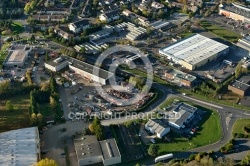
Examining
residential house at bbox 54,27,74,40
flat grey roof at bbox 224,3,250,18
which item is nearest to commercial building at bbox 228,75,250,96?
flat grey roof at bbox 224,3,250,18

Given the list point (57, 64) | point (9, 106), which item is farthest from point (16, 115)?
point (57, 64)

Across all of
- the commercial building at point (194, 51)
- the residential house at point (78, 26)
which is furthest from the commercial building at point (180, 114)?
the residential house at point (78, 26)

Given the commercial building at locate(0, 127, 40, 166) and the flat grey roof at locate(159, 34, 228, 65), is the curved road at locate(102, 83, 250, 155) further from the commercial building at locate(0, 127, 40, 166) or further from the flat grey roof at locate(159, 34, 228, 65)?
the commercial building at locate(0, 127, 40, 166)

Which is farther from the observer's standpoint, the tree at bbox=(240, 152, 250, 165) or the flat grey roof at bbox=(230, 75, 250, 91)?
the flat grey roof at bbox=(230, 75, 250, 91)

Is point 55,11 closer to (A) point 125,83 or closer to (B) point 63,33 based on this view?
(B) point 63,33

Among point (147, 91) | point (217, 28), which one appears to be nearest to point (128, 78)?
point (147, 91)

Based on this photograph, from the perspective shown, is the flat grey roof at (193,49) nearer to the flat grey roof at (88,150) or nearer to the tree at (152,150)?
the tree at (152,150)
